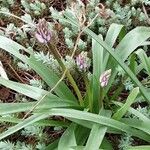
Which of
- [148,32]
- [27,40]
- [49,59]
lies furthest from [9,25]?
[148,32]

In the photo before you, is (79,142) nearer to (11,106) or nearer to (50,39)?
(11,106)

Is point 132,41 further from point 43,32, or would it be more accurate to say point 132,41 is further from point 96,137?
point 43,32

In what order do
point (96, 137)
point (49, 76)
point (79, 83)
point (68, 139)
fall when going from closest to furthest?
point (96, 137) → point (68, 139) → point (49, 76) → point (79, 83)

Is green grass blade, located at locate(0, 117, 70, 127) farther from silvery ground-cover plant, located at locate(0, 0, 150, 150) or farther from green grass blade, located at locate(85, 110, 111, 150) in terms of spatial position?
green grass blade, located at locate(85, 110, 111, 150)

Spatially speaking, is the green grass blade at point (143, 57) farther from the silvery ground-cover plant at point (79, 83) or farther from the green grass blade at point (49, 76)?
the green grass blade at point (49, 76)

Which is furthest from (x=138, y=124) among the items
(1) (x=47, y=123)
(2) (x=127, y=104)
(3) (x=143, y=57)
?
(1) (x=47, y=123)

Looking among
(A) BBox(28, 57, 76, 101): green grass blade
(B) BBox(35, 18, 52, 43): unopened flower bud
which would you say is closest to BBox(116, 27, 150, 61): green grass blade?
(A) BBox(28, 57, 76, 101): green grass blade

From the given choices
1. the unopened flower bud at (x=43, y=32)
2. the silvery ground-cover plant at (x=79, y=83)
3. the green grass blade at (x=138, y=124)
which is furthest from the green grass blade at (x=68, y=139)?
the unopened flower bud at (x=43, y=32)

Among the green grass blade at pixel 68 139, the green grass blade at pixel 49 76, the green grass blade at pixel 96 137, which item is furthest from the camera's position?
the green grass blade at pixel 49 76
